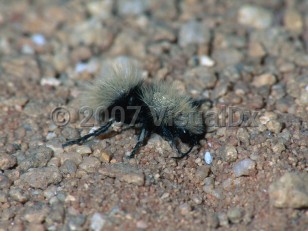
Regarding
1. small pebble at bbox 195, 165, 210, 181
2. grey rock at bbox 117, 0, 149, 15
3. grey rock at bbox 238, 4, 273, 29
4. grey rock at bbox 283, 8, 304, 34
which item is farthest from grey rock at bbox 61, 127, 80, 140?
grey rock at bbox 283, 8, 304, 34

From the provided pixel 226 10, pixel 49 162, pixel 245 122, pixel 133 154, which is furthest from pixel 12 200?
pixel 226 10

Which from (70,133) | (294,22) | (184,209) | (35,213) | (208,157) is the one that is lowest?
(294,22)

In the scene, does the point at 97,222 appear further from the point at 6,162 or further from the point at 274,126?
the point at 274,126

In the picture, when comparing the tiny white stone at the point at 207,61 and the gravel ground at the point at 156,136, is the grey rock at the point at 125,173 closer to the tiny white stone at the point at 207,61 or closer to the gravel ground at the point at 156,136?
the gravel ground at the point at 156,136

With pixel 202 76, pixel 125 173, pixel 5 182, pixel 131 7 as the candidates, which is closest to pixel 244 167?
pixel 125 173

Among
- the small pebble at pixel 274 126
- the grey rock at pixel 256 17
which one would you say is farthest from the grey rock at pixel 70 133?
the grey rock at pixel 256 17

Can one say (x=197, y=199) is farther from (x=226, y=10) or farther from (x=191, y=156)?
(x=226, y=10)

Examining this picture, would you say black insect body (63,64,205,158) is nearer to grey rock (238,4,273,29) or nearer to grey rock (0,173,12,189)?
grey rock (0,173,12,189)
